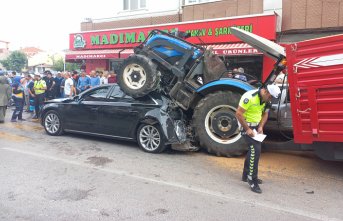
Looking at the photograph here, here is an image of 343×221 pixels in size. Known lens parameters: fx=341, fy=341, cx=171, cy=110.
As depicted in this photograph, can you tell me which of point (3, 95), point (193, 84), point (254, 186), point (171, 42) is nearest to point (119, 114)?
point (193, 84)

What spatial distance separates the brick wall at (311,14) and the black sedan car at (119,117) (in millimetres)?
6935

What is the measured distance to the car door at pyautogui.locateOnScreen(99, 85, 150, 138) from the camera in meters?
6.96

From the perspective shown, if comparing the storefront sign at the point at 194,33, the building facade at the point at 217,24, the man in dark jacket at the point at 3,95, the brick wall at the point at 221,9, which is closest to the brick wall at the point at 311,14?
the building facade at the point at 217,24

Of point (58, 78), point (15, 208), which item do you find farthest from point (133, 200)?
point (58, 78)

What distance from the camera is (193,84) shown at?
705cm

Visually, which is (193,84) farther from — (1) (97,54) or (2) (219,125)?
(1) (97,54)

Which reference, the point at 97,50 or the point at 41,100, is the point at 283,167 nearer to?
the point at 41,100

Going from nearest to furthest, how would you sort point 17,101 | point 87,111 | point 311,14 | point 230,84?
point 230,84 < point 87,111 < point 17,101 < point 311,14

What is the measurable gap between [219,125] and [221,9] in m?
A: 8.12

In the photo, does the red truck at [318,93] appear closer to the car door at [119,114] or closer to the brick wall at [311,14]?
the car door at [119,114]

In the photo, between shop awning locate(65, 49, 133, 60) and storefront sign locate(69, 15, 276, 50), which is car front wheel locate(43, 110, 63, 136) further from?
shop awning locate(65, 49, 133, 60)

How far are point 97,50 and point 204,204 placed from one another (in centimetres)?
1402

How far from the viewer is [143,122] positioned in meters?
6.81

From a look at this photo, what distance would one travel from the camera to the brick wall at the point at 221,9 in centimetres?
1263
